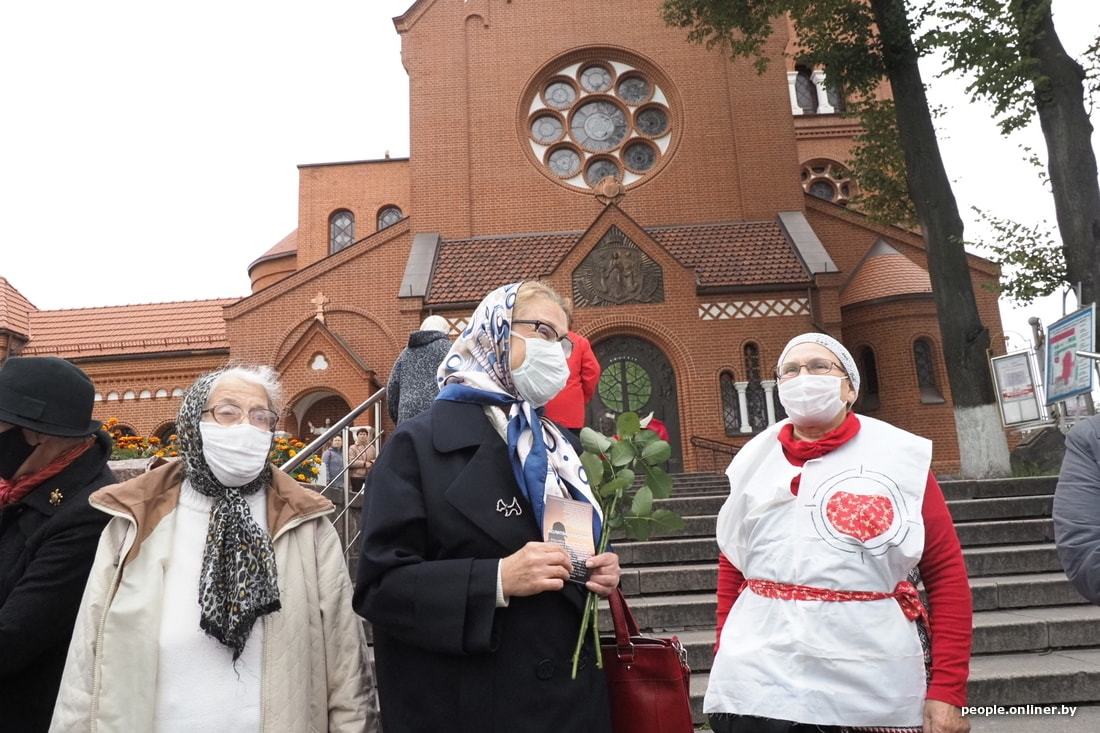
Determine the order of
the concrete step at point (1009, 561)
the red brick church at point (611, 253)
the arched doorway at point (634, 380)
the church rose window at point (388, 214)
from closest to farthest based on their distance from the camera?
the concrete step at point (1009, 561)
the red brick church at point (611, 253)
the arched doorway at point (634, 380)
the church rose window at point (388, 214)

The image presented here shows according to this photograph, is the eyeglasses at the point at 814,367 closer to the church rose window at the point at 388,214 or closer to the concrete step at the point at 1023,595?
the concrete step at the point at 1023,595

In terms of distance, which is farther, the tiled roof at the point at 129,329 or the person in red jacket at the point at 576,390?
the tiled roof at the point at 129,329

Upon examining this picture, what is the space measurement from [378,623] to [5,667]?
1273mm

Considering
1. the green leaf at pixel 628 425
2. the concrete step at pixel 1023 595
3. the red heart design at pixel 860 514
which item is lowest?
the concrete step at pixel 1023 595

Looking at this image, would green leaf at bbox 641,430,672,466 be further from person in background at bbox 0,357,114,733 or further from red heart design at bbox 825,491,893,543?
person in background at bbox 0,357,114,733

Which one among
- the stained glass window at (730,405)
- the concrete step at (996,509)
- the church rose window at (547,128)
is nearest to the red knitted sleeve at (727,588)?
the concrete step at (996,509)

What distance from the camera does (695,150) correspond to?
733 inches

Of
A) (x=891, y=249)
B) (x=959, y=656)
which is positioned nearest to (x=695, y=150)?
(x=891, y=249)

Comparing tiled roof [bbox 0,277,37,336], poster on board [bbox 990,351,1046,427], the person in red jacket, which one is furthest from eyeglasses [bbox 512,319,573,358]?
tiled roof [bbox 0,277,37,336]

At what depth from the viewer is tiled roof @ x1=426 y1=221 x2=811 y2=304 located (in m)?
16.3

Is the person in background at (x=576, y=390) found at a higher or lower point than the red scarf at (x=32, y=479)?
higher

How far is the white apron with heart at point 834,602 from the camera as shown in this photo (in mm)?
2236

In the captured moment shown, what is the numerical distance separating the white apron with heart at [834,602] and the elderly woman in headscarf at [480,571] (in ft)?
1.83

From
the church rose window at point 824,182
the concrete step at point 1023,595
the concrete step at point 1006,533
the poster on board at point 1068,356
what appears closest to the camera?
the concrete step at point 1023,595
